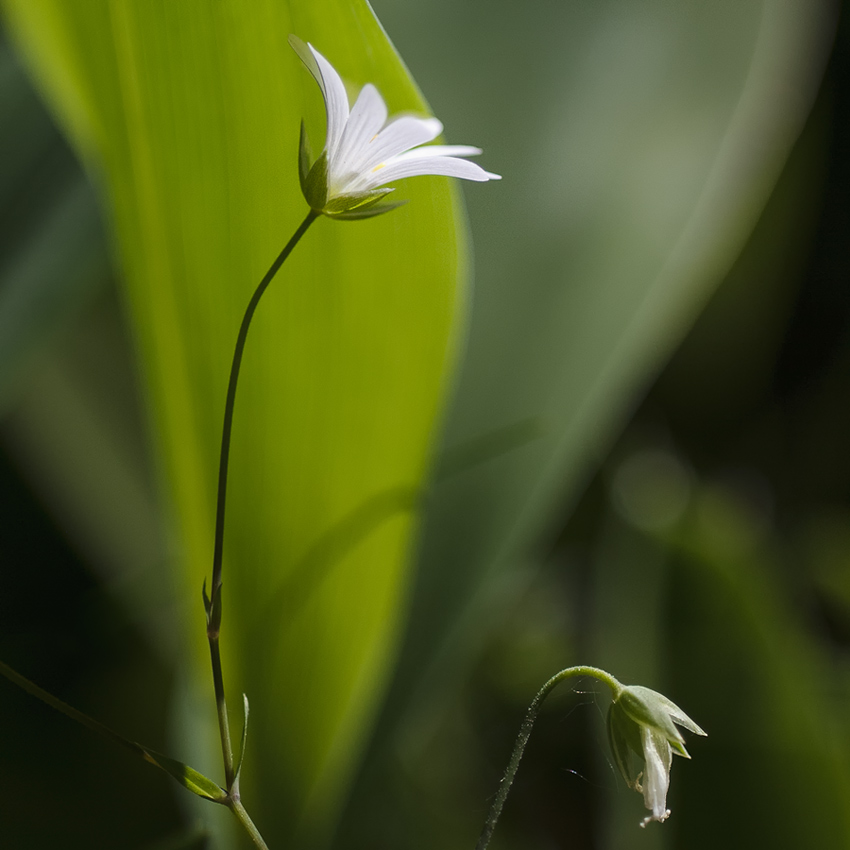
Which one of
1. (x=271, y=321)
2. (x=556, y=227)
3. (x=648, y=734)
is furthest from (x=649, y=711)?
(x=556, y=227)

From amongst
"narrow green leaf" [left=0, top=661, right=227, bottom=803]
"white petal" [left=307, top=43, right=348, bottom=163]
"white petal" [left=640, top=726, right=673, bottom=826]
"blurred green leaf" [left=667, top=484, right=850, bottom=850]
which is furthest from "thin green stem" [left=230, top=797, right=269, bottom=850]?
"blurred green leaf" [left=667, top=484, right=850, bottom=850]

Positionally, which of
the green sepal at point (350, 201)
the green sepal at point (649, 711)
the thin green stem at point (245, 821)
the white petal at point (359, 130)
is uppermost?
the white petal at point (359, 130)

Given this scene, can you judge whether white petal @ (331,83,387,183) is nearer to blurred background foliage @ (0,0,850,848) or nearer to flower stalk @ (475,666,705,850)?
flower stalk @ (475,666,705,850)

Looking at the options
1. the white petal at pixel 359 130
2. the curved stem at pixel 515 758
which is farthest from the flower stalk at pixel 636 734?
the white petal at pixel 359 130

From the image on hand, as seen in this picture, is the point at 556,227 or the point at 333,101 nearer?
the point at 333,101

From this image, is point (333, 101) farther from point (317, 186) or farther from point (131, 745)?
point (131, 745)

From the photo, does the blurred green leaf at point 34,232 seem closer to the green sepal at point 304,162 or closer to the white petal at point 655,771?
the green sepal at point 304,162

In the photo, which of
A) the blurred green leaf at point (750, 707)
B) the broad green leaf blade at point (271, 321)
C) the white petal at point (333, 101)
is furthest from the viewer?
the blurred green leaf at point (750, 707)

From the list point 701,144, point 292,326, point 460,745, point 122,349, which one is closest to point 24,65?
point 122,349

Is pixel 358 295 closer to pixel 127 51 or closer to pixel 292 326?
pixel 292 326
